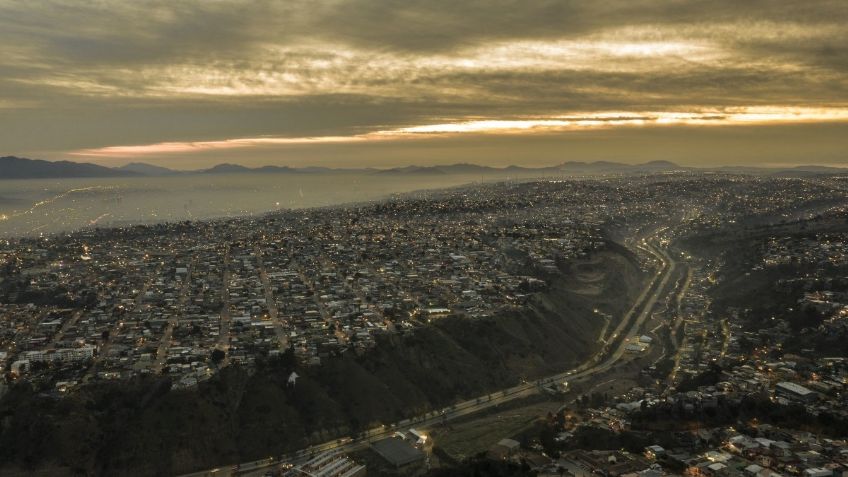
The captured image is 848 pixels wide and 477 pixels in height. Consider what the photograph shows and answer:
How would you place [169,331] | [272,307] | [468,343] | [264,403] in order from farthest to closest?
[272,307] → [169,331] → [468,343] → [264,403]

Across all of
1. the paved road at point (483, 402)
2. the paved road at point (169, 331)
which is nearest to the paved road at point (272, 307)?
the paved road at point (169, 331)

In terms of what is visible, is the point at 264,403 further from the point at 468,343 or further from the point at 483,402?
the point at 468,343

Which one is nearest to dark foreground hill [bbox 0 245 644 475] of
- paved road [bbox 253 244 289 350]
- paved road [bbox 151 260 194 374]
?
paved road [bbox 151 260 194 374]

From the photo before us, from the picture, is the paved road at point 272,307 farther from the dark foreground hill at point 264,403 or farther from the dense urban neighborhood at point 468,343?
the dark foreground hill at point 264,403

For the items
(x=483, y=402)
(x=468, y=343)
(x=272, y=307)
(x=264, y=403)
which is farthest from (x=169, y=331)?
(x=483, y=402)

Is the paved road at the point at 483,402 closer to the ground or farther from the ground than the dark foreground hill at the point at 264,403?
closer to the ground

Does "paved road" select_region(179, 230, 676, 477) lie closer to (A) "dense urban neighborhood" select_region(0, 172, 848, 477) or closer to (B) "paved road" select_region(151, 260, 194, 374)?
(A) "dense urban neighborhood" select_region(0, 172, 848, 477)
